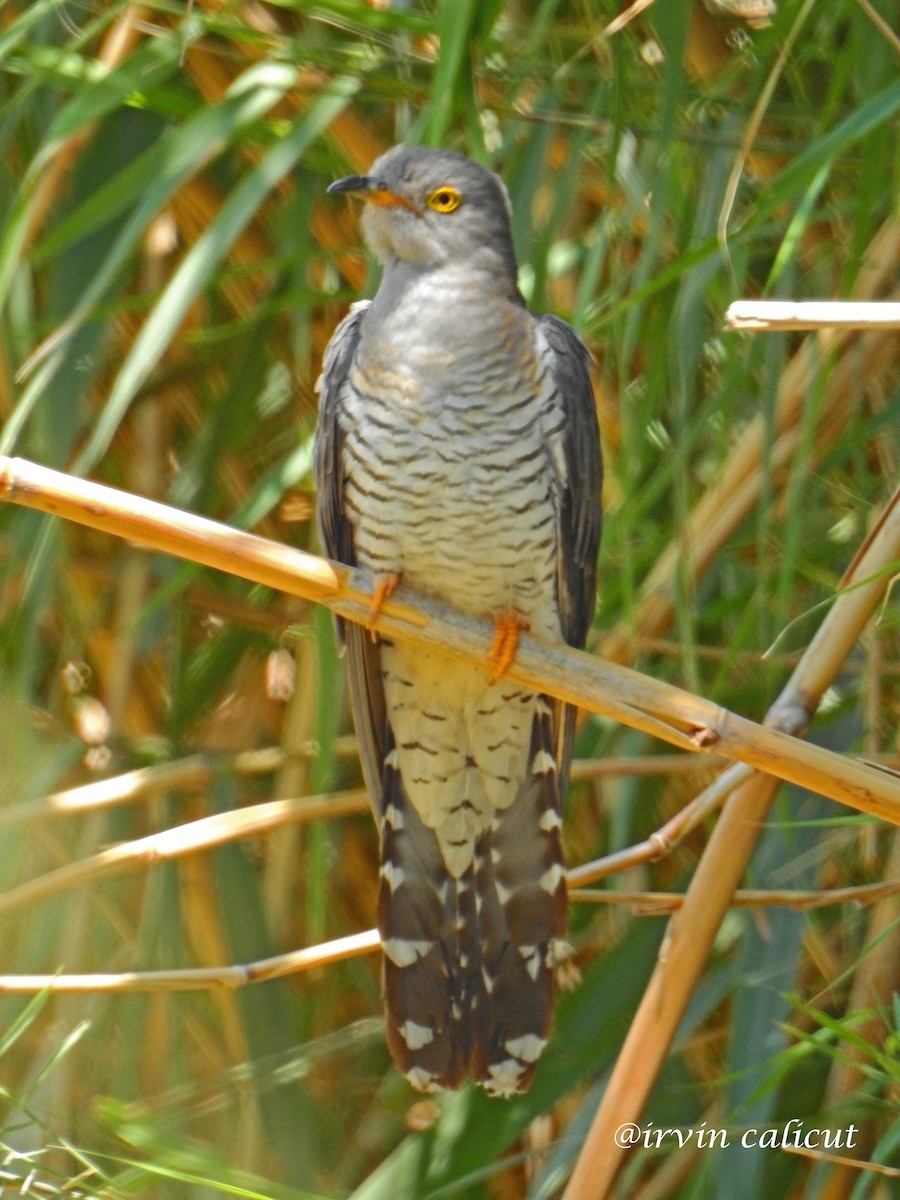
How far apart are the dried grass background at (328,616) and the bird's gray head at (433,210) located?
0.07 metres

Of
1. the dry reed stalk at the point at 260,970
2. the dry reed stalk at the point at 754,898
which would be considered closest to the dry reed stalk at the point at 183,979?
the dry reed stalk at the point at 260,970

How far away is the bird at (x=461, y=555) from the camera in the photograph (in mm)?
1974

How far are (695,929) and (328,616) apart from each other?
1.98 ft

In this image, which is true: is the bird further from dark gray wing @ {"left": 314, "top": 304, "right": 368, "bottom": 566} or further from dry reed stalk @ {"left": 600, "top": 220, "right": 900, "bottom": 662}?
dry reed stalk @ {"left": 600, "top": 220, "right": 900, "bottom": 662}

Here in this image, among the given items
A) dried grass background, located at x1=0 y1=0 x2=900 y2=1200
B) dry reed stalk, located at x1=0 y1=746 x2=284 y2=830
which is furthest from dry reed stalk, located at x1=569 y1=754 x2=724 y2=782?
dry reed stalk, located at x1=0 y1=746 x2=284 y2=830

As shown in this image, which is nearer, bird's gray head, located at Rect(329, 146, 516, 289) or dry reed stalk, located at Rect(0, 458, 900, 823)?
dry reed stalk, located at Rect(0, 458, 900, 823)

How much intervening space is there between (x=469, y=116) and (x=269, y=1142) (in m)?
1.48

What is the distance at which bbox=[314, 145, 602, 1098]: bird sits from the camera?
197cm

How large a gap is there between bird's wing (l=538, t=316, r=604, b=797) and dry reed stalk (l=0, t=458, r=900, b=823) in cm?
59

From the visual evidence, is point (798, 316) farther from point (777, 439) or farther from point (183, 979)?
point (777, 439)

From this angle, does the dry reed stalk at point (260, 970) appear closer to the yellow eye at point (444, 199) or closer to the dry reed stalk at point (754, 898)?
the dry reed stalk at point (754, 898)

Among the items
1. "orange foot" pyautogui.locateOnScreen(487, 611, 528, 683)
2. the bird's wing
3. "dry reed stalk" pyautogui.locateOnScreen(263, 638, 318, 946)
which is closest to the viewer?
"orange foot" pyautogui.locateOnScreen(487, 611, 528, 683)

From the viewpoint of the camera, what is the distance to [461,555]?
6.58 ft

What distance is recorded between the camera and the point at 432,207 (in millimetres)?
2059
